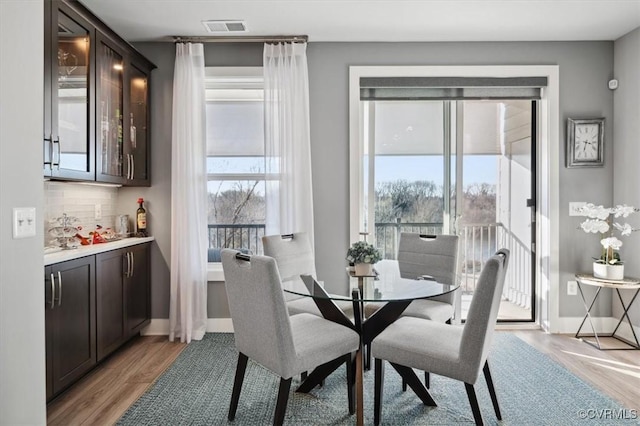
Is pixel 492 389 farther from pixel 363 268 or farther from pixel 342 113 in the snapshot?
pixel 342 113

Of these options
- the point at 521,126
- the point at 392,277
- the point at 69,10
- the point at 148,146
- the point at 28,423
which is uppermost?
the point at 69,10

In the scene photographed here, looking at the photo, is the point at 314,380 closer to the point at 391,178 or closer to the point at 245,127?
the point at 391,178

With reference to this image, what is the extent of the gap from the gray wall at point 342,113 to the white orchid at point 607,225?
0.84 feet

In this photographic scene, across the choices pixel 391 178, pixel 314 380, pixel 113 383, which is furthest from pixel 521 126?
pixel 113 383

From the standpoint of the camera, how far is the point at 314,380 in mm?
2385

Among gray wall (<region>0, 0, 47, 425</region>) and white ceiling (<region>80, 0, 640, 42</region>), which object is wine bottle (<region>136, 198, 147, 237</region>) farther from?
gray wall (<region>0, 0, 47, 425</region>)

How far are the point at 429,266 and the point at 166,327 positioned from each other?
8.11 ft

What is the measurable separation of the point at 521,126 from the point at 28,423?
172 inches

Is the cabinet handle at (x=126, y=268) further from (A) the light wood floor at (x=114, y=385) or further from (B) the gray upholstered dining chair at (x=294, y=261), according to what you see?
(B) the gray upholstered dining chair at (x=294, y=261)

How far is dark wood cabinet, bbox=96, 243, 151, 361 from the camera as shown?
273cm

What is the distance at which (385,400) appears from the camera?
2.35 m

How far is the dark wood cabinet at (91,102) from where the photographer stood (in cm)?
229

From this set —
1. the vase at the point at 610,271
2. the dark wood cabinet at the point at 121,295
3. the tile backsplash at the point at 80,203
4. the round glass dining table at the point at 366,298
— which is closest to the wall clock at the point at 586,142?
the vase at the point at 610,271

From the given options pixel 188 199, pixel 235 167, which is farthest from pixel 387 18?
pixel 188 199
